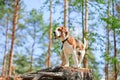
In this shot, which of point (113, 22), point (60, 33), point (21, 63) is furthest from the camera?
point (21, 63)

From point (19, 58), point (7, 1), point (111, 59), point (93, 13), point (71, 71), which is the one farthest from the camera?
point (19, 58)

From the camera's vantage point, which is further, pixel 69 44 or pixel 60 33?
pixel 69 44

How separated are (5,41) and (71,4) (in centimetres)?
957

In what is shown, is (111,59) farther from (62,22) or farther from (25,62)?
(25,62)

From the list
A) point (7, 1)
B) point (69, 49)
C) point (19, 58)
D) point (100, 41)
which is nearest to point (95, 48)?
point (100, 41)

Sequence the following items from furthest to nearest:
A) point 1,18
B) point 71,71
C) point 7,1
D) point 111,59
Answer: point 1,18 → point 7,1 → point 111,59 → point 71,71

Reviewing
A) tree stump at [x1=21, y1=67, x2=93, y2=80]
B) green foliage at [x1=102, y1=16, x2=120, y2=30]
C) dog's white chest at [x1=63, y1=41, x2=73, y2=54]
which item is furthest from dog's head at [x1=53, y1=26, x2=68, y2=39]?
green foliage at [x1=102, y1=16, x2=120, y2=30]

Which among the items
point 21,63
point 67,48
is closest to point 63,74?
point 67,48

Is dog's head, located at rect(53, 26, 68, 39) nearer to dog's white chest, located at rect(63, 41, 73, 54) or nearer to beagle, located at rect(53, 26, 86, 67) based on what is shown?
beagle, located at rect(53, 26, 86, 67)

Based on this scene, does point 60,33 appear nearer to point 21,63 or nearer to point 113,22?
point 113,22

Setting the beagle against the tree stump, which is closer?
the beagle

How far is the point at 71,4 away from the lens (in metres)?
15.3

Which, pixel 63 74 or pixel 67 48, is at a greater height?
pixel 67 48

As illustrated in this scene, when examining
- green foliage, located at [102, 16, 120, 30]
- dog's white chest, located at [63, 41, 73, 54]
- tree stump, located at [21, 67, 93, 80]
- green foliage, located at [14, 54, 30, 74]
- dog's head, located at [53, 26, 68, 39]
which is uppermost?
green foliage, located at [102, 16, 120, 30]
